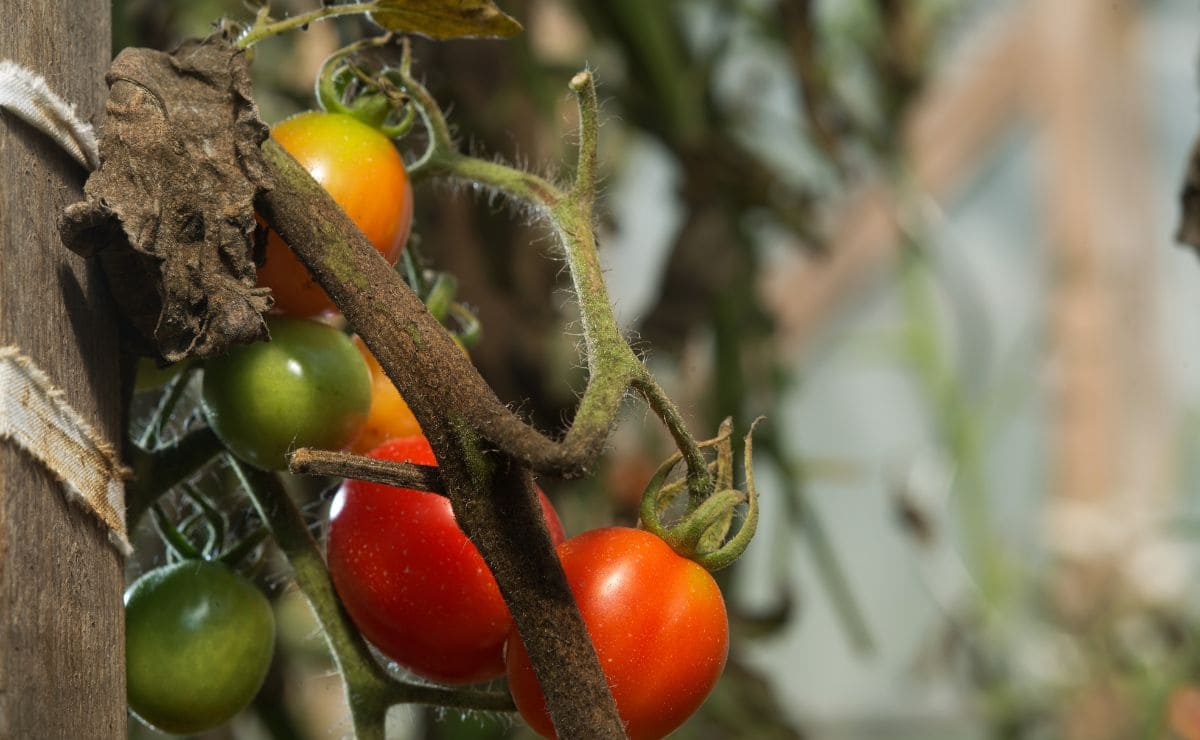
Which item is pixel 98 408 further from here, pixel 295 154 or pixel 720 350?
pixel 720 350

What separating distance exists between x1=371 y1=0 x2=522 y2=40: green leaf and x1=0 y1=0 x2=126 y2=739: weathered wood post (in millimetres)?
65

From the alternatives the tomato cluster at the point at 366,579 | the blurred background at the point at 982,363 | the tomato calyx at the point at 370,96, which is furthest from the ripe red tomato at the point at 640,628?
the blurred background at the point at 982,363

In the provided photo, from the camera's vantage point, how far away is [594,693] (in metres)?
0.22

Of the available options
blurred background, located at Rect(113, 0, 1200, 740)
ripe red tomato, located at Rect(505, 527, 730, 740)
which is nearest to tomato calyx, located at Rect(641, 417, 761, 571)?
ripe red tomato, located at Rect(505, 527, 730, 740)

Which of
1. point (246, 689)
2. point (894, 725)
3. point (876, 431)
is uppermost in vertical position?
point (246, 689)

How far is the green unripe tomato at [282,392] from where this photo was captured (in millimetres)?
254

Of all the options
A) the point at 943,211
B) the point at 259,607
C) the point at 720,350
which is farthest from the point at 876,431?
the point at 259,607

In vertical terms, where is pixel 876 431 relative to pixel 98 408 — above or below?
below

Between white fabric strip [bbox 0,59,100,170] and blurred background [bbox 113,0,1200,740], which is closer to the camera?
white fabric strip [bbox 0,59,100,170]

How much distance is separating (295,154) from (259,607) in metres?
0.10

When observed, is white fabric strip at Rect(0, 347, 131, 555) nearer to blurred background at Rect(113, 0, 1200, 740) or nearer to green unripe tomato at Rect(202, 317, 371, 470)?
green unripe tomato at Rect(202, 317, 371, 470)

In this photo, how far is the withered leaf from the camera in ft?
0.74

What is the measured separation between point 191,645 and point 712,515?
118mm

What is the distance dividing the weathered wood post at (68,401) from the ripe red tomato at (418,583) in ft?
0.16
